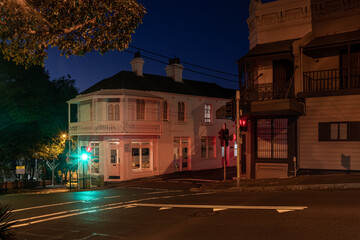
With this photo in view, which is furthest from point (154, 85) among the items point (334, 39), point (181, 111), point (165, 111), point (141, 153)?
point (334, 39)

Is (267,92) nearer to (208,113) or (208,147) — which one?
(208,113)

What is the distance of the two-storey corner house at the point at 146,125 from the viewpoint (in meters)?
26.0

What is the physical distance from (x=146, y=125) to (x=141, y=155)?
2381mm

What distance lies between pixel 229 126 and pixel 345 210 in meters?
26.6

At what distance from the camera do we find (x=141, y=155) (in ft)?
88.7

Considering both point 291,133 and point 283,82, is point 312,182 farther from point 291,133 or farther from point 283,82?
point 283,82

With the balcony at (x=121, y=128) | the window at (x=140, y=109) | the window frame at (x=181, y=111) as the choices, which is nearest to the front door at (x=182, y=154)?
the window frame at (x=181, y=111)

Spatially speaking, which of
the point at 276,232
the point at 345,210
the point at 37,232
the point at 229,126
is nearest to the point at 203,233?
the point at 276,232

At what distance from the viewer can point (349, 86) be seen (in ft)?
56.0

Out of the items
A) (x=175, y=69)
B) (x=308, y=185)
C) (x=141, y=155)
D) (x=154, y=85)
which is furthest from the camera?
(x=175, y=69)

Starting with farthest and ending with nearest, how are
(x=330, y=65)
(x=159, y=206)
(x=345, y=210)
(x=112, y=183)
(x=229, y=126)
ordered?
1. (x=229, y=126)
2. (x=112, y=183)
3. (x=330, y=65)
4. (x=159, y=206)
5. (x=345, y=210)

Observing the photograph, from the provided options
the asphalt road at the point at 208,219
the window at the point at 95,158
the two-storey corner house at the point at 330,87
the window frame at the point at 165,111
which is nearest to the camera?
the asphalt road at the point at 208,219

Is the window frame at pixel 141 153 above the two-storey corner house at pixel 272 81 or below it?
below

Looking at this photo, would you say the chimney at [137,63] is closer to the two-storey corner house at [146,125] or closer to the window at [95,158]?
the two-storey corner house at [146,125]
